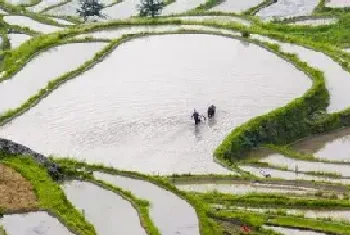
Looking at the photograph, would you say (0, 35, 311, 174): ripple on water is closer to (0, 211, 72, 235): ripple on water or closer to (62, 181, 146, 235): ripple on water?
(62, 181, 146, 235): ripple on water

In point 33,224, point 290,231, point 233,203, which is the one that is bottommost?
point 290,231

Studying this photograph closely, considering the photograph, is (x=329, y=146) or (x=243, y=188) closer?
(x=243, y=188)

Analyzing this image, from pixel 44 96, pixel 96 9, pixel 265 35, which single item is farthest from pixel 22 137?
pixel 96 9

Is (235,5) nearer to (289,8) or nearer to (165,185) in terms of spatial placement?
(289,8)

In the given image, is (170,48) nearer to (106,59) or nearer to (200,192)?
(106,59)

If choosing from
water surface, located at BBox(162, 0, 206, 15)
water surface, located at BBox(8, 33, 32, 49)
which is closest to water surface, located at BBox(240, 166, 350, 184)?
water surface, located at BBox(8, 33, 32, 49)

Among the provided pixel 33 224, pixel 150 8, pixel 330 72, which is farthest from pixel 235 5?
pixel 33 224
